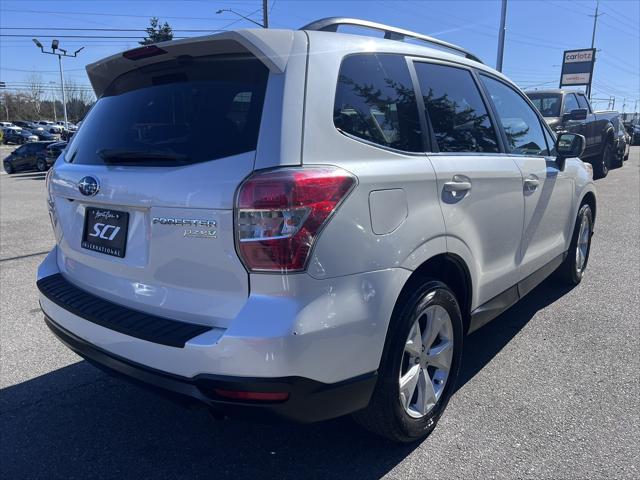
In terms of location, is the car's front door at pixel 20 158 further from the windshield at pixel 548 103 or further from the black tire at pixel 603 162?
the black tire at pixel 603 162

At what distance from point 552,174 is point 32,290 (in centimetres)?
495

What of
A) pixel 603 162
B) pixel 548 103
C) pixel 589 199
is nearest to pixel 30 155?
pixel 548 103

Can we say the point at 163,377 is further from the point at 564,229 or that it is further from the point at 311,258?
the point at 564,229

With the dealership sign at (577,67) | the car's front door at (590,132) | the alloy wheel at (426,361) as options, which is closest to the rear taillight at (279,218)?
the alloy wheel at (426,361)

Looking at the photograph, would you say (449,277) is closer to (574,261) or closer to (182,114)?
(182,114)

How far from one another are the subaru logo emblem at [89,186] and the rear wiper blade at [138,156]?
0.39 feet

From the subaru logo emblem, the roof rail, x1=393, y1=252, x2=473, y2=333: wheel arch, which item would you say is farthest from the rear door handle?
the subaru logo emblem

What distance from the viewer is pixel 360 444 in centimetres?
271

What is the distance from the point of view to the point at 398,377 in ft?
7.79

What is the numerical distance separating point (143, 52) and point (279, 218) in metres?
1.23

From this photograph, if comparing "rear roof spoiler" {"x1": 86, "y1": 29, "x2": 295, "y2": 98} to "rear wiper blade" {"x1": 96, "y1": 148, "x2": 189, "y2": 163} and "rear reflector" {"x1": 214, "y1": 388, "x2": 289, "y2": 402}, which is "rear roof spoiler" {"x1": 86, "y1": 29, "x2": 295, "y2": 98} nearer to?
"rear wiper blade" {"x1": 96, "y1": 148, "x2": 189, "y2": 163}

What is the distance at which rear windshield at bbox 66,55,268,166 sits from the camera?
6.92ft

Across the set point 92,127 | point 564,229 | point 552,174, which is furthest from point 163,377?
point 564,229

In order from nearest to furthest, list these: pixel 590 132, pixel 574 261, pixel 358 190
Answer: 1. pixel 358 190
2. pixel 574 261
3. pixel 590 132
